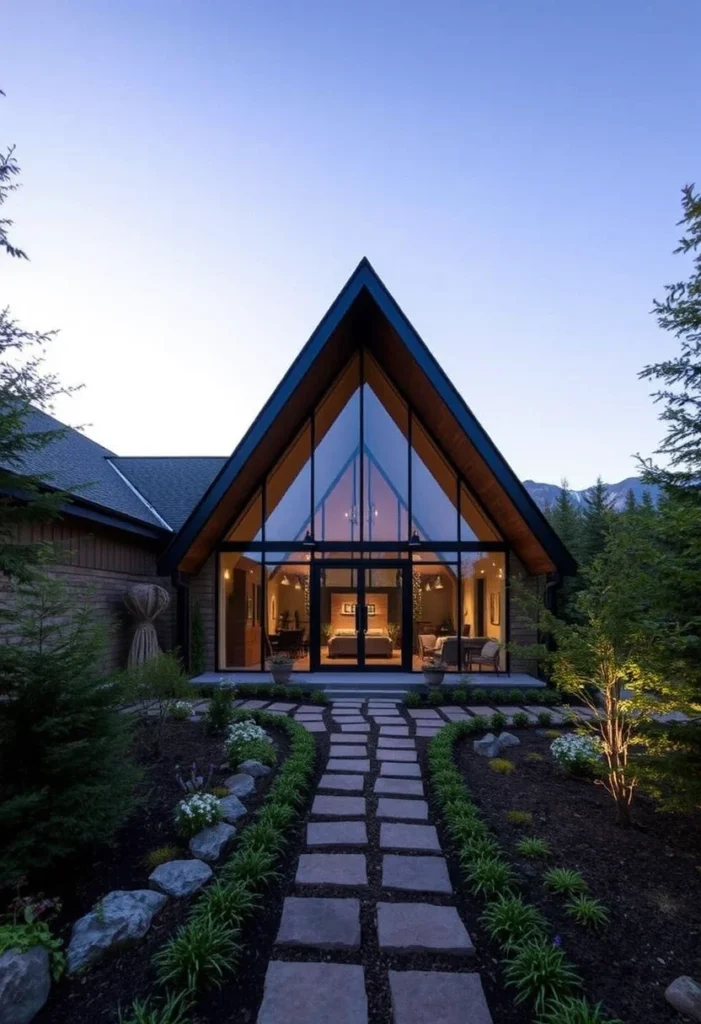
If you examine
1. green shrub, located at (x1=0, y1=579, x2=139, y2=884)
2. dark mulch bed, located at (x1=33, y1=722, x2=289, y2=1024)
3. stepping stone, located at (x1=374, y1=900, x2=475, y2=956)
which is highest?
green shrub, located at (x1=0, y1=579, x2=139, y2=884)

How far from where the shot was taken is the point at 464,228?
10.2m

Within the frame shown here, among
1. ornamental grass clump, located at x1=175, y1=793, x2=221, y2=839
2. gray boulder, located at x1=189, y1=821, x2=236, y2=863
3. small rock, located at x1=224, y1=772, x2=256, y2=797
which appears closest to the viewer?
gray boulder, located at x1=189, y1=821, x2=236, y2=863

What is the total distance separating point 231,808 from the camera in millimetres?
4328

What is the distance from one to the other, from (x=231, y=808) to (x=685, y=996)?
306cm

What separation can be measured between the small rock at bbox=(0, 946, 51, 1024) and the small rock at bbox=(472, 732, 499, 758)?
4.56 m

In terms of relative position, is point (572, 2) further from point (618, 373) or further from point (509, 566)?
point (509, 566)

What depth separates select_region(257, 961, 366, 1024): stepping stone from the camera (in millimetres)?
2312

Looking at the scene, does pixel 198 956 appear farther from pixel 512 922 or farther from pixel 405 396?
pixel 405 396

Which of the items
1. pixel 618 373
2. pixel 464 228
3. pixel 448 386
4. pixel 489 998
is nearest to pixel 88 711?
pixel 489 998

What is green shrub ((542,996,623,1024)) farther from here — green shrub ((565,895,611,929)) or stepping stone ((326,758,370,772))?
stepping stone ((326,758,370,772))

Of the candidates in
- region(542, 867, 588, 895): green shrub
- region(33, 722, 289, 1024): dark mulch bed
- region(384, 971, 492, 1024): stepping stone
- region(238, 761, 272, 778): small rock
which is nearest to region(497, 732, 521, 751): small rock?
region(33, 722, 289, 1024): dark mulch bed

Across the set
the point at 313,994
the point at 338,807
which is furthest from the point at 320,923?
the point at 338,807

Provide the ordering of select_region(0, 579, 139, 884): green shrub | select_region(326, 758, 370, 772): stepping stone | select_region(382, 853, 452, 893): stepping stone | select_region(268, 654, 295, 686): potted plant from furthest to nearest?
select_region(268, 654, 295, 686): potted plant
select_region(326, 758, 370, 772): stepping stone
select_region(382, 853, 452, 893): stepping stone
select_region(0, 579, 139, 884): green shrub

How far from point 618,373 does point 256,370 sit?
37.6ft
